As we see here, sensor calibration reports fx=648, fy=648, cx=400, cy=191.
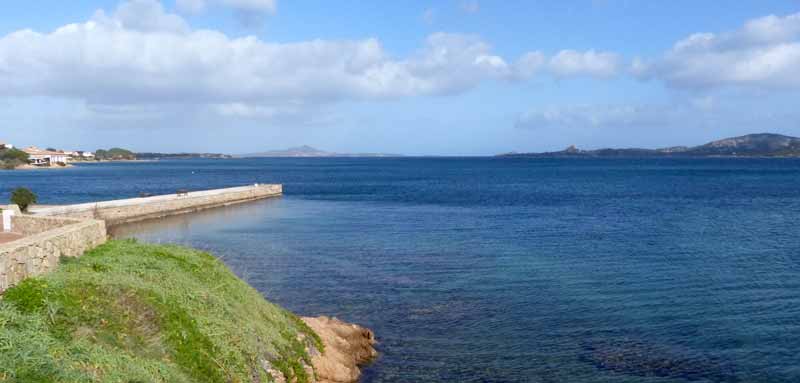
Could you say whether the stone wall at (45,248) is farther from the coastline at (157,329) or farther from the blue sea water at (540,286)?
the blue sea water at (540,286)

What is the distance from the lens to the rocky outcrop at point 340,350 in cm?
1750

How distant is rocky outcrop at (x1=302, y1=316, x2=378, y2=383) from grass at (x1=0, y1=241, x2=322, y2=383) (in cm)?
58

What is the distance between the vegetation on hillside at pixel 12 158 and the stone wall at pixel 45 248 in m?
193

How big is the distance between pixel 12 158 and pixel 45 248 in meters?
207

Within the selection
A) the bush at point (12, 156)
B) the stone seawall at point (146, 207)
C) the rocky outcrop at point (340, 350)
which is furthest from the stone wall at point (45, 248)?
the bush at point (12, 156)

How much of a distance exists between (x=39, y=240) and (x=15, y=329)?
14.9 feet

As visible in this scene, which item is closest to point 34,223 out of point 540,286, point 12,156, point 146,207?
point 540,286

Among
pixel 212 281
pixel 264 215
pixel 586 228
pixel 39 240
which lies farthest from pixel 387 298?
pixel 264 215

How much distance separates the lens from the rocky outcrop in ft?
57.4

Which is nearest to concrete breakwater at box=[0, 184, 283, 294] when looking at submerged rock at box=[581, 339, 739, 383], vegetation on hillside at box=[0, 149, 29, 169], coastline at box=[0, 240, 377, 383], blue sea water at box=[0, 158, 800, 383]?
coastline at box=[0, 240, 377, 383]

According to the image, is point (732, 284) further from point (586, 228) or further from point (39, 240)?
point (39, 240)

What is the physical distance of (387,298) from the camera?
84.8 feet

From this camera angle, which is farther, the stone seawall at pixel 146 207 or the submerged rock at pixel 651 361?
the stone seawall at pixel 146 207

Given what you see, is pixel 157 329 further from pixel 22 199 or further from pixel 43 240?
pixel 22 199
